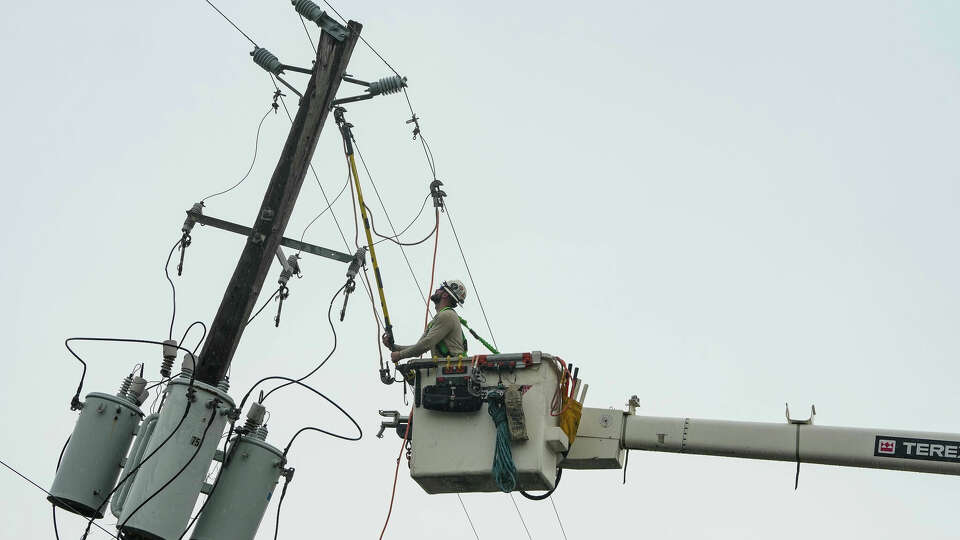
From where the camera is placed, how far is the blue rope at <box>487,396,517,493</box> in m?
10.7

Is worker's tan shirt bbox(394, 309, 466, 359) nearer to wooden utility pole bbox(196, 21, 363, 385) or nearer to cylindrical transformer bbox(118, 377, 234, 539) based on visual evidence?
wooden utility pole bbox(196, 21, 363, 385)

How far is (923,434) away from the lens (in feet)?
34.6

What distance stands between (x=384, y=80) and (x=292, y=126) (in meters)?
1.02

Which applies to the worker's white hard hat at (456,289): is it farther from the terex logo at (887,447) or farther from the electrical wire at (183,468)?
the terex logo at (887,447)

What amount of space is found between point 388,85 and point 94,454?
13.9 feet

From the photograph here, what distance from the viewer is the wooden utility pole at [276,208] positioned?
11.4 metres

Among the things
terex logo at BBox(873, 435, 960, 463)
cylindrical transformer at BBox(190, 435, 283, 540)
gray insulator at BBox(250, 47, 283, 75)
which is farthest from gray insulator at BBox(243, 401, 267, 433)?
terex logo at BBox(873, 435, 960, 463)

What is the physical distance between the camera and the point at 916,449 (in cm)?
1053

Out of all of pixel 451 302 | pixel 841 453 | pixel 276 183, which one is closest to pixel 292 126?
pixel 276 183

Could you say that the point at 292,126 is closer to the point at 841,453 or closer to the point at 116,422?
the point at 116,422

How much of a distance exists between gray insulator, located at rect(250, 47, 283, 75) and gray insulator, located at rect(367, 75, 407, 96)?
2.85 ft

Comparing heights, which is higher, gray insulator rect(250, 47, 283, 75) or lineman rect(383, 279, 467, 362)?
gray insulator rect(250, 47, 283, 75)

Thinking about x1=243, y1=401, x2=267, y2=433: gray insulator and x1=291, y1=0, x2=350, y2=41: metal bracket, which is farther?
x1=291, y1=0, x2=350, y2=41: metal bracket

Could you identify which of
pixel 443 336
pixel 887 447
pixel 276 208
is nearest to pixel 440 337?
pixel 443 336
